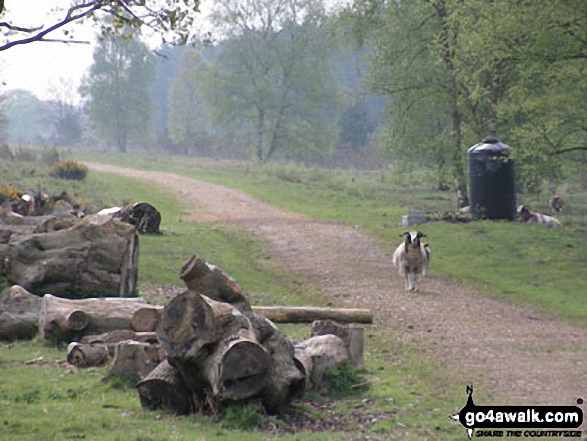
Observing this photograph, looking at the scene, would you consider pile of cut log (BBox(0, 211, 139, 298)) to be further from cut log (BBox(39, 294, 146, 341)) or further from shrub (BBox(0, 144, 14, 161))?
shrub (BBox(0, 144, 14, 161))

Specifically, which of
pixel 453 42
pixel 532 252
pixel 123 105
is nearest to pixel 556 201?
A: pixel 453 42

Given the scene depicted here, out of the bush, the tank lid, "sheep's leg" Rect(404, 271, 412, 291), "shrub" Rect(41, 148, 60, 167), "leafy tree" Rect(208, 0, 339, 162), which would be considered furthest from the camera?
"leafy tree" Rect(208, 0, 339, 162)

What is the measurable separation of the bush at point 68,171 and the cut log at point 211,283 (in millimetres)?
34230

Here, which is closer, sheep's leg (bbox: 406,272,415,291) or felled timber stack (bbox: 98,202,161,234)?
sheep's leg (bbox: 406,272,415,291)

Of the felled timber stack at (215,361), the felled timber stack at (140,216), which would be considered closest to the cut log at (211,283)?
the felled timber stack at (215,361)

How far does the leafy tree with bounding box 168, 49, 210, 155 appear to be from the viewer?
98.1 metres

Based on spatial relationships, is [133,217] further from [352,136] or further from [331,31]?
[352,136]

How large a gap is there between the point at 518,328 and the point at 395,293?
370cm

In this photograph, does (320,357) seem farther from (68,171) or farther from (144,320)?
(68,171)

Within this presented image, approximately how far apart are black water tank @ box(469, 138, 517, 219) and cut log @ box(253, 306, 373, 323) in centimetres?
1561

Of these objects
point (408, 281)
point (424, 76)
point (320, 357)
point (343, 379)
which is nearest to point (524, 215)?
point (424, 76)

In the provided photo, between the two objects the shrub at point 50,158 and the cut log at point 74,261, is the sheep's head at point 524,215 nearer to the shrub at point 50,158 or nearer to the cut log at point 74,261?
the cut log at point 74,261

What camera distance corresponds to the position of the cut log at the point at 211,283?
31.0ft

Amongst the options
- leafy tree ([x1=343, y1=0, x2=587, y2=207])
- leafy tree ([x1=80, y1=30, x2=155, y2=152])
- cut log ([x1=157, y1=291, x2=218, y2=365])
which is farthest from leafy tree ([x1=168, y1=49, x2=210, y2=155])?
cut log ([x1=157, y1=291, x2=218, y2=365])
